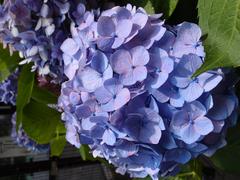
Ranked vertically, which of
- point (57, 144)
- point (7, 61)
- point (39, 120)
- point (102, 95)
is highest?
point (102, 95)

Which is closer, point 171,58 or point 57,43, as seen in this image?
point 171,58

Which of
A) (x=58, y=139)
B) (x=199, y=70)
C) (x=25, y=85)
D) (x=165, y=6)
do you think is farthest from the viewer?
(x=58, y=139)

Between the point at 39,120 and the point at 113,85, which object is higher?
the point at 113,85

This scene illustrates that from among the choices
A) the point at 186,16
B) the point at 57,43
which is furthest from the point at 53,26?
the point at 186,16

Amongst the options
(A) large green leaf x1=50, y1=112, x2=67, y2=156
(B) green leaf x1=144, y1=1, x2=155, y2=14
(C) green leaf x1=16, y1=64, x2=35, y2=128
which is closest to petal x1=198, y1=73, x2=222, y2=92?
(B) green leaf x1=144, y1=1, x2=155, y2=14

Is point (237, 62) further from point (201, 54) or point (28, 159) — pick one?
point (28, 159)

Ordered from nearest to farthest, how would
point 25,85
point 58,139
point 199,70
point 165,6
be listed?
point 199,70 → point 165,6 → point 25,85 → point 58,139

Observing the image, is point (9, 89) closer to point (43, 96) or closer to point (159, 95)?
point (43, 96)

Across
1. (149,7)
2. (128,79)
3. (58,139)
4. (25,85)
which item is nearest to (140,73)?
(128,79)
